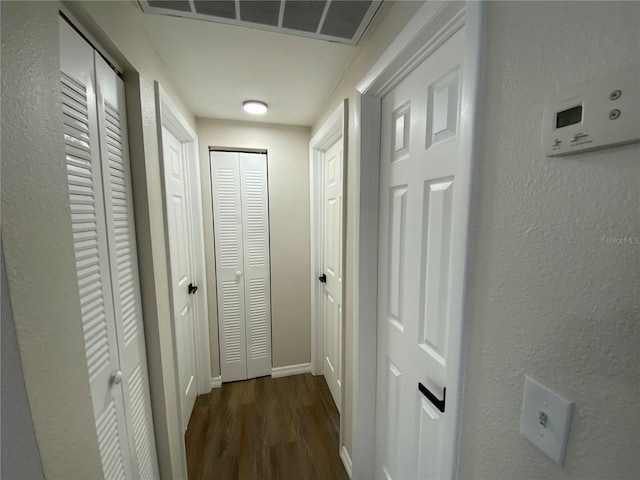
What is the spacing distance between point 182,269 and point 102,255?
863mm

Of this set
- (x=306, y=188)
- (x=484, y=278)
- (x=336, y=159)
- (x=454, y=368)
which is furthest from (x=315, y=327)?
(x=484, y=278)

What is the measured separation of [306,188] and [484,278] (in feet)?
5.59

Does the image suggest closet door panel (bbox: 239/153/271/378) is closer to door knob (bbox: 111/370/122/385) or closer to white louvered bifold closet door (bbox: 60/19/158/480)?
white louvered bifold closet door (bbox: 60/19/158/480)

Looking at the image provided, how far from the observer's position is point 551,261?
1.36ft

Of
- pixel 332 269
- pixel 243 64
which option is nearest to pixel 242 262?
pixel 332 269

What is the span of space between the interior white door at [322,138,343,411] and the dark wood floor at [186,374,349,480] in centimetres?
20

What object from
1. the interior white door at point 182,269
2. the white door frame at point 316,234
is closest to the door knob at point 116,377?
the interior white door at point 182,269

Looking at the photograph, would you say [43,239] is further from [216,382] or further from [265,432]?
[216,382]

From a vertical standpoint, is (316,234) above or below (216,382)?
above

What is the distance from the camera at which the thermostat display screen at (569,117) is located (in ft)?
1.20

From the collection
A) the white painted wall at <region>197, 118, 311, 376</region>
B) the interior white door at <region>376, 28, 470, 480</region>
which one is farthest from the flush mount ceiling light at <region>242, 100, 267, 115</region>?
the interior white door at <region>376, 28, 470, 480</region>

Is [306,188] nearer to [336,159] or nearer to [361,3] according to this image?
[336,159]

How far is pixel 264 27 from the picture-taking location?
944 mm

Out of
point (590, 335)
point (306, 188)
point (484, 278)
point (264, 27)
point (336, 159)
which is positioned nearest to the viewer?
point (590, 335)
